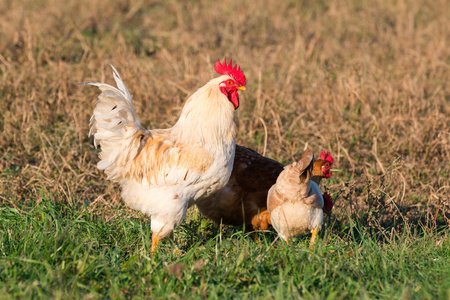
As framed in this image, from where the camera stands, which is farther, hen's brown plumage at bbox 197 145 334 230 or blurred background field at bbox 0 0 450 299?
hen's brown plumage at bbox 197 145 334 230

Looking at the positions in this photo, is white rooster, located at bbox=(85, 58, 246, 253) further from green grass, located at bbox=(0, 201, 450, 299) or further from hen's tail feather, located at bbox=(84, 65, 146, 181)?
green grass, located at bbox=(0, 201, 450, 299)

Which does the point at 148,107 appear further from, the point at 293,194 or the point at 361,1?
the point at 361,1

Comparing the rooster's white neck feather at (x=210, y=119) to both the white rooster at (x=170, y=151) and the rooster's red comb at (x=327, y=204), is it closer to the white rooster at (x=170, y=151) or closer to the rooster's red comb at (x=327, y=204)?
the white rooster at (x=170, y=151)

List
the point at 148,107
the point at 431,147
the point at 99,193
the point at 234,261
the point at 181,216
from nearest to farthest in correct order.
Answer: the point at 234,261 < the point at 181,216 < the point at 99,193 < the point at 431,147 < the point at 148,107


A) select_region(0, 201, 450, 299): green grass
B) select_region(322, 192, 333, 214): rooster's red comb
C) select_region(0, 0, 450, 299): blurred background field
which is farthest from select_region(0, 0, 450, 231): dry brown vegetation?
select_region(0, 201, 450, 299): green grass

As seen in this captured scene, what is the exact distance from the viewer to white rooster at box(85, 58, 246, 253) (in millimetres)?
3854

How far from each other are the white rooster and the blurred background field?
0.37m

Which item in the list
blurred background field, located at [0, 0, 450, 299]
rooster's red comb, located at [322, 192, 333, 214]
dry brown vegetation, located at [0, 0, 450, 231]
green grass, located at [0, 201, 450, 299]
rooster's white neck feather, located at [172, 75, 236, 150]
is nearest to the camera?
green grass, located at [0, 201, 450, 299]

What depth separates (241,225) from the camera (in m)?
4.70

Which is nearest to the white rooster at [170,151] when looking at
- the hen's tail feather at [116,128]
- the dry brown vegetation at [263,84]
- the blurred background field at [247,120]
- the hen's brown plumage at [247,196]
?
the hen's tail feather at [116,128]

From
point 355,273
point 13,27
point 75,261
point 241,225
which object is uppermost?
point 13,27

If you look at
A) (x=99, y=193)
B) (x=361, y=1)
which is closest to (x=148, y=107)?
(x=99, y=193)

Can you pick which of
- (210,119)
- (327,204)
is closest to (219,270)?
(210,119)

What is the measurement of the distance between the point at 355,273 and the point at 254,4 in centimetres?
830
